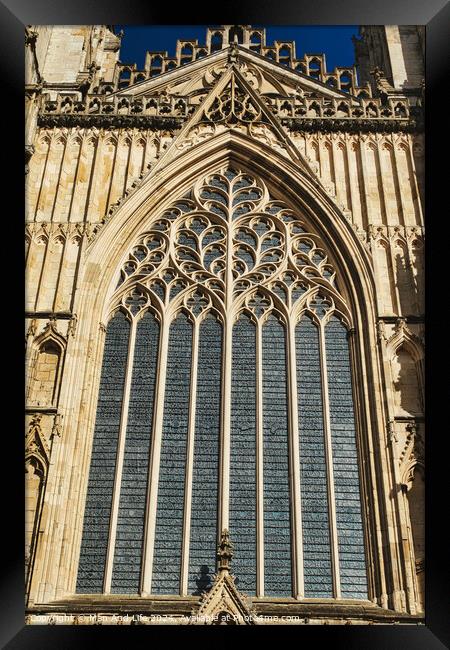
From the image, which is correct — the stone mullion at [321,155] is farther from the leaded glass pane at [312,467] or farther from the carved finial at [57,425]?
the carved finial at [57,425]

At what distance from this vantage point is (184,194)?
20125 millimetres

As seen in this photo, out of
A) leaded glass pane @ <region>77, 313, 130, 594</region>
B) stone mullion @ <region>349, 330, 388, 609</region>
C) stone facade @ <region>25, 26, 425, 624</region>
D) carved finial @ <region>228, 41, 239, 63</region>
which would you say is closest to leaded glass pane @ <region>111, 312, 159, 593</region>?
leaded glass pane @ <region>77, 313, 130, 594</region>

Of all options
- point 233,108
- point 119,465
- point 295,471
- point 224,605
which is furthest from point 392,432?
point 233,108

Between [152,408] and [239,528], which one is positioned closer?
[239,528]

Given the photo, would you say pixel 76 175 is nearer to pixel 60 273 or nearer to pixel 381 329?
pixel 60 273

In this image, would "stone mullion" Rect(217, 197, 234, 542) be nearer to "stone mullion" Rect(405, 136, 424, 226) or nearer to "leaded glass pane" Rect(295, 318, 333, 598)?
"leaded glass pane" Rect(295, 318, 333, 598)

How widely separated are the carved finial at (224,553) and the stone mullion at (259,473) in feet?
2.26

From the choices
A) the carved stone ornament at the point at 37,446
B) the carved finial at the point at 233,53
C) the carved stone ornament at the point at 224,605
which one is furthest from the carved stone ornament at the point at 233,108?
the carved stone ornament at the point at 224,605

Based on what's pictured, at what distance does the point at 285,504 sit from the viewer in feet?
52.1

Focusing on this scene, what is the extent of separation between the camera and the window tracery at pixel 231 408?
15.4m
